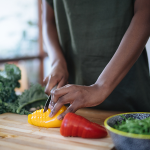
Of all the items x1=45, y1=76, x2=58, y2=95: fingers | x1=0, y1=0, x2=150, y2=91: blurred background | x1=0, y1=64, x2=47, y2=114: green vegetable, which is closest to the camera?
x1=45, y1=76, x2=58, y2=95: fingers

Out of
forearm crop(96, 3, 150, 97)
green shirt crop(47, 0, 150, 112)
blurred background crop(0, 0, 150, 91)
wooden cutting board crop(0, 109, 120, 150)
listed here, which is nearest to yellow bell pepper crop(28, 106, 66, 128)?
wooden cutting board crop(0, 109, 120, 150)

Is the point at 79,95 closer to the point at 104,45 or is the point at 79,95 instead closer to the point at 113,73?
the point at 113,73

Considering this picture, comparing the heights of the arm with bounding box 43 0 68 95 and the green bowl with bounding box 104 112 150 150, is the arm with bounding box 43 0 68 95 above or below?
above

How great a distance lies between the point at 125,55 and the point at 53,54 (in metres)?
0.61

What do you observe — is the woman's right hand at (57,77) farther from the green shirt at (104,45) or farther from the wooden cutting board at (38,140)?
the wooden cutting board at (38,140)

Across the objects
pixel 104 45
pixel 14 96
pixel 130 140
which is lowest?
pixel 14 96

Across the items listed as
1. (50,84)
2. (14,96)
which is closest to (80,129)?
(50,84)

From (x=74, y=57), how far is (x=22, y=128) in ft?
2.25

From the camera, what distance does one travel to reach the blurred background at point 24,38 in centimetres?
419

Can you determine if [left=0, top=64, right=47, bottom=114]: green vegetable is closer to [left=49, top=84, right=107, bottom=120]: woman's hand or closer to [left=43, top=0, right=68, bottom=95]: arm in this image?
[left=43, top=0, right=68, bottom=95]: arm

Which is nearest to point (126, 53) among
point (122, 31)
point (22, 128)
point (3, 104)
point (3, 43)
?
point (122, 31)

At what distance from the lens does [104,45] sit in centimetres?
134

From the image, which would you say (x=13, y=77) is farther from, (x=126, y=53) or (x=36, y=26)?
(x=36, y=26)

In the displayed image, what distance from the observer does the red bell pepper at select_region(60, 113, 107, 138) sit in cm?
86
